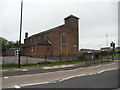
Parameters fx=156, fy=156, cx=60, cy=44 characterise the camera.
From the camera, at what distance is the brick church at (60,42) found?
151ft

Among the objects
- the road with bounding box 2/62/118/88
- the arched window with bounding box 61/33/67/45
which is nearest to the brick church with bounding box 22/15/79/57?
the arched window with bounding box 61/33/67/45

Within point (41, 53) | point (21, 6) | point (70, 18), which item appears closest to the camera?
point (21, 6)

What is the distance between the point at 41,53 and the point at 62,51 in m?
7.21

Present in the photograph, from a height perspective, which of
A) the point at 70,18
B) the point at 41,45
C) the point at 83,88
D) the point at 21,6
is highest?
the point at 70,18

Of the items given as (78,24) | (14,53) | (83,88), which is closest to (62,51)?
(78,24)

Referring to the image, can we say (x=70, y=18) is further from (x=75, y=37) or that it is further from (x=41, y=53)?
(x=41, y=53)

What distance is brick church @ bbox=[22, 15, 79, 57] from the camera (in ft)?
151

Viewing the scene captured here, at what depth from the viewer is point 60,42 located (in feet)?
159

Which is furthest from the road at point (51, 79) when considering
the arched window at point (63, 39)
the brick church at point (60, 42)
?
the arched window at point (63, 39)

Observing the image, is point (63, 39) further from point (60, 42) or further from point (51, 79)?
point (51, 79)

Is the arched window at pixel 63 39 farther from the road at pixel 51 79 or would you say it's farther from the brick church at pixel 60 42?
the road at pixel 51 79

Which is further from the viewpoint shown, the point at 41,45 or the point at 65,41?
the point at 65,41

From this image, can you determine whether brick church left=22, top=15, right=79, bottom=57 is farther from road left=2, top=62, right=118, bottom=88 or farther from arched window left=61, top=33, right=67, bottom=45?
road left=2, top=62, right=118, bottom=88

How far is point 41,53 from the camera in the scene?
4488 centimetres
